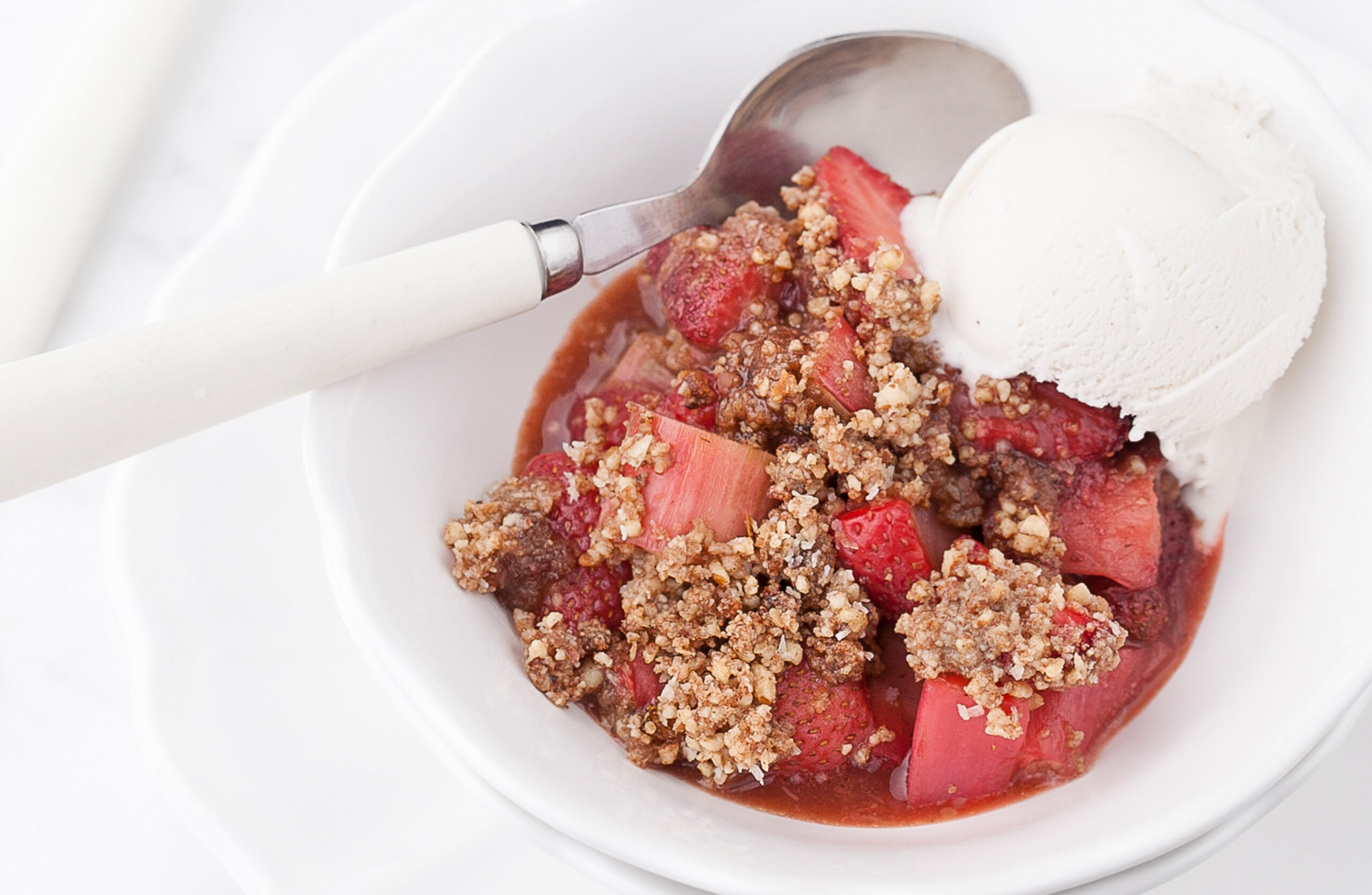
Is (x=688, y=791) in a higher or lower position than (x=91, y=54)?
lower

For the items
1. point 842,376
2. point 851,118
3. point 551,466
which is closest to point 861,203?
point 851,118

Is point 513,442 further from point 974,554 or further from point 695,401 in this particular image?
point 974,554

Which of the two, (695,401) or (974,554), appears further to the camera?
(695,401)

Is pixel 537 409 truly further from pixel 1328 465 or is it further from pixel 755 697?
pixel 1328 465

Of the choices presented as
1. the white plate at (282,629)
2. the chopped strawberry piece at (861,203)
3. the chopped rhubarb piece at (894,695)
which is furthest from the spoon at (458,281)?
the chopped rhubarb piece at (894,695)

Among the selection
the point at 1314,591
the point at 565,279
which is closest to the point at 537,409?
the point at 565,279

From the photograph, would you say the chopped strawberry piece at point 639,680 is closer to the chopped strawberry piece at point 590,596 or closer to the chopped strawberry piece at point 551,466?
the chopped strawberry piece at point 590,596
